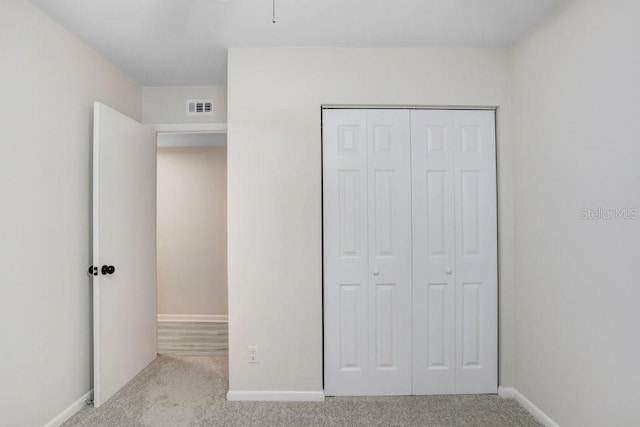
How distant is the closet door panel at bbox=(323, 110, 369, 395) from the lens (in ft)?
8.14

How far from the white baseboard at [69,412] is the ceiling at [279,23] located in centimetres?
248

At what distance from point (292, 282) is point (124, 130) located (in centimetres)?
178

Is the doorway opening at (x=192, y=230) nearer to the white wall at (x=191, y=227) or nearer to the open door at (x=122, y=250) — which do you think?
the white wall at (x=191, y=227)

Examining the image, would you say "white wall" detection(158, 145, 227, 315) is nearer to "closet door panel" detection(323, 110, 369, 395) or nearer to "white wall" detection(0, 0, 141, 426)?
"white wall" detection(0, 0, 141, 426)

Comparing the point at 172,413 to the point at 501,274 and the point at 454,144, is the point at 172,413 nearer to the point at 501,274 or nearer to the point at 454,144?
the point at 501,274

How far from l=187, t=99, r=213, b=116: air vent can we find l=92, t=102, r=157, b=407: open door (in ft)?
1.33

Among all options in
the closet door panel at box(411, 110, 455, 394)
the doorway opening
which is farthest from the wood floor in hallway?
the closet door panel at box(411, 110, 455, 394)

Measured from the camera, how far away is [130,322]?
2.74m

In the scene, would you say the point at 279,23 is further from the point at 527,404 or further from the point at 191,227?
the point at 191,227

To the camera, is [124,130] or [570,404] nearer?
[570,404]

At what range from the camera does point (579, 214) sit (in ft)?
6.05

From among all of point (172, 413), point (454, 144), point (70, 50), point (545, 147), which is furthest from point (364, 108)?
point (172, 413)

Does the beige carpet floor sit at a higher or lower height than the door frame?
lower

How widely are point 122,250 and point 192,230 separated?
204cm
